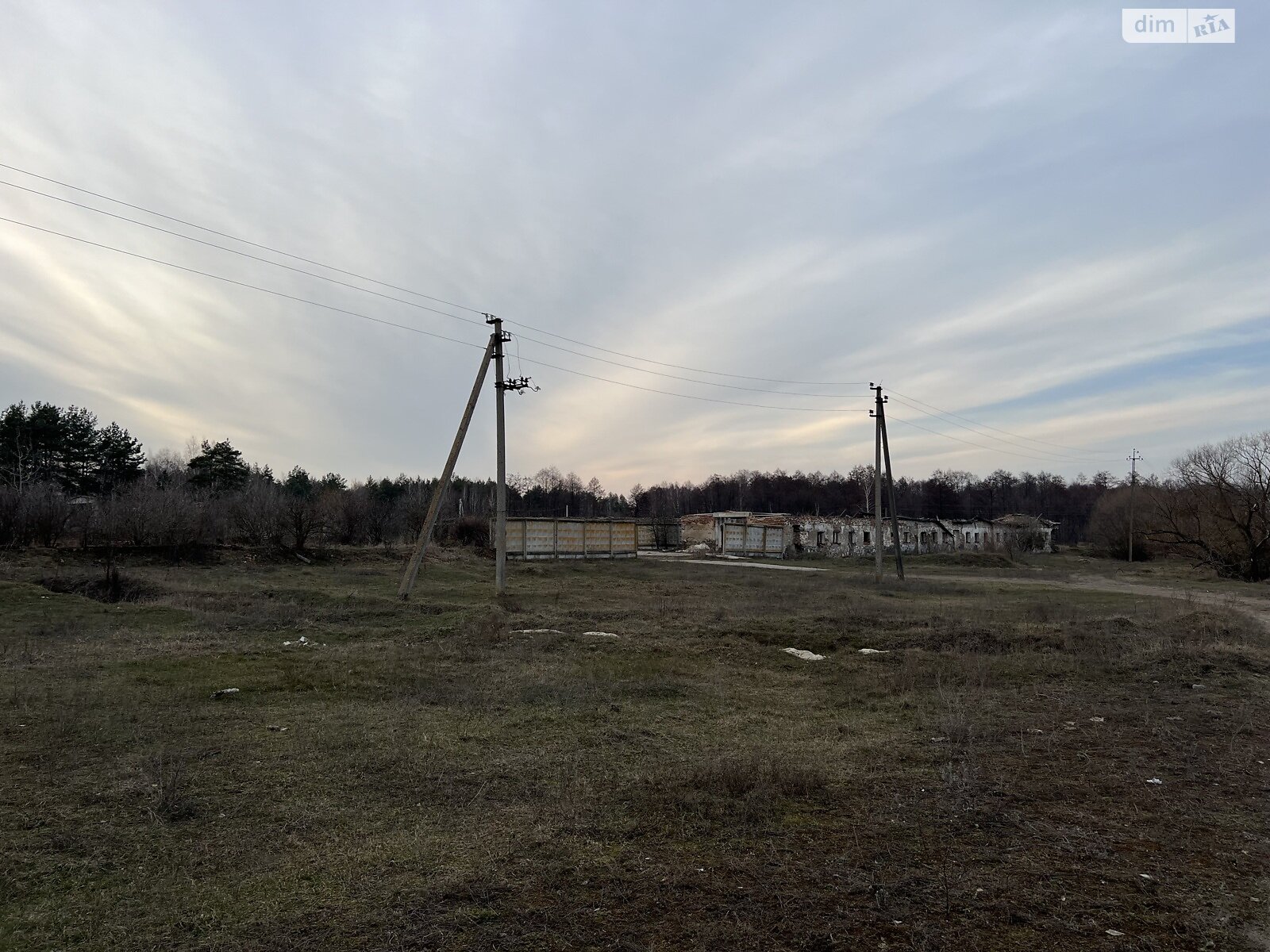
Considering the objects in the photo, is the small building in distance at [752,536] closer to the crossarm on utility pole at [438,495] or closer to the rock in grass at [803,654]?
the crossarm on utility pole at [438,495]

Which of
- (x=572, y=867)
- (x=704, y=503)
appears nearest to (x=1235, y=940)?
(x=572, y=867)

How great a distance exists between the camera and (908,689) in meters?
9.74

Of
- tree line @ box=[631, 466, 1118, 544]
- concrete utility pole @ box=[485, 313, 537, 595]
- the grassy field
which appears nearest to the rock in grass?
the grassy field

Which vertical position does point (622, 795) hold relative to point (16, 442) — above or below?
below

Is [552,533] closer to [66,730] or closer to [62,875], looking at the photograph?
[66,730]

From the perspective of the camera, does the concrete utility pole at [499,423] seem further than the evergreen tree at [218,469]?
No

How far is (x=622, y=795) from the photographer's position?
17.8 feet

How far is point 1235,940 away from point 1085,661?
9538 millimetres

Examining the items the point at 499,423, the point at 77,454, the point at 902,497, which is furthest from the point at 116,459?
the point at 902,497

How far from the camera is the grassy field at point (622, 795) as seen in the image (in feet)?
11.6

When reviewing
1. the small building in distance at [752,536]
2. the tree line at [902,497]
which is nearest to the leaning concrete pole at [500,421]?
the small building in distance at [752,536]

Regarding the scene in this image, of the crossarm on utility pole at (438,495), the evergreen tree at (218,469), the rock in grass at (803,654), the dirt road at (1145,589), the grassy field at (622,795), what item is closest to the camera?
the grassy field at (622,795)

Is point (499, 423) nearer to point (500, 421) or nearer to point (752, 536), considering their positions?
point (500, 421)

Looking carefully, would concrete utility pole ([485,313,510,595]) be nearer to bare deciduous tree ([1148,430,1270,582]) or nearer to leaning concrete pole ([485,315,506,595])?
leaning concrete pole ([485,315,506,595])
